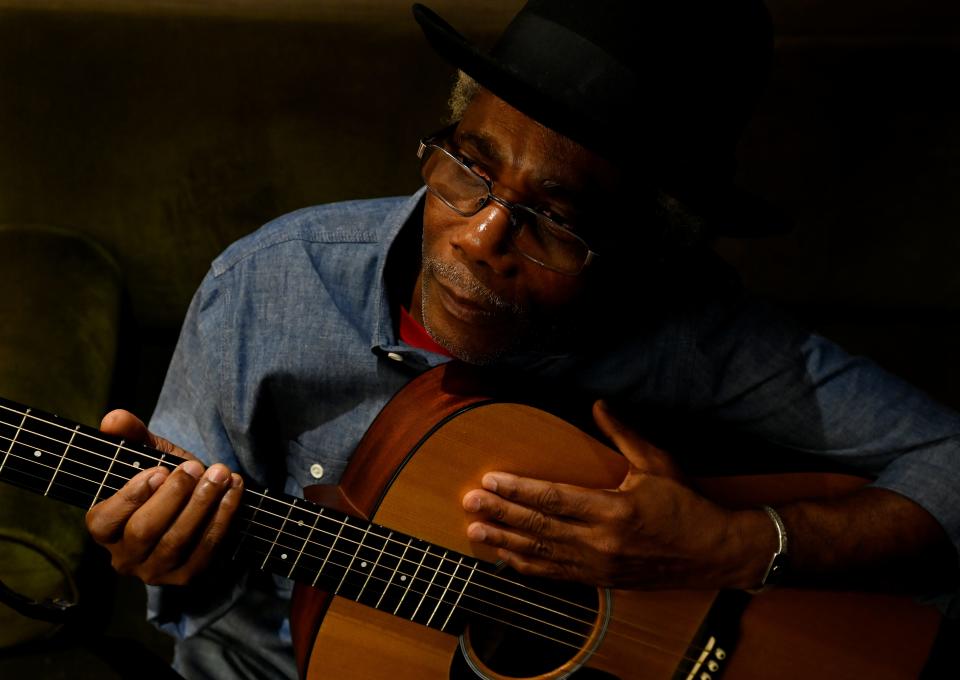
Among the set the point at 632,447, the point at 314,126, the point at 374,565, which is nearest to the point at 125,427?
the point at 374,565

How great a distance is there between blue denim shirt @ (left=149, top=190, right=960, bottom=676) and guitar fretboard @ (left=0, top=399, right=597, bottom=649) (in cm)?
24

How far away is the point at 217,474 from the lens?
1.00m

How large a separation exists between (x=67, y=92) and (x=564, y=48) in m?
0.97

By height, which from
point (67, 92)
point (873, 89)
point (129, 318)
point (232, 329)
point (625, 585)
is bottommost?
point (129, 318)

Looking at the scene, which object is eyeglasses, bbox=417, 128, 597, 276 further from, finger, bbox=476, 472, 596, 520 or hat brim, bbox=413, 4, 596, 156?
finger, bbox=476, 472, 596, 520

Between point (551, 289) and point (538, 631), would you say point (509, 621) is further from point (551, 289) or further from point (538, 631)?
point (551, 289)

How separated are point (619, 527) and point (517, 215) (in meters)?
0.44

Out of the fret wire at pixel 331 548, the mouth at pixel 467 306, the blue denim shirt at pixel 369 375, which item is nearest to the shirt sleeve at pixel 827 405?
the blue denim shirt at pixel 369 375

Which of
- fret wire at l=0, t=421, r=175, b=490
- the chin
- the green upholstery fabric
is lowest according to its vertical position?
the green upholstery fabric

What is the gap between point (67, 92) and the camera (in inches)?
59.9

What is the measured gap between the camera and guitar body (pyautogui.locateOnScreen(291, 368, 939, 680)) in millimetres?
Result: 1146

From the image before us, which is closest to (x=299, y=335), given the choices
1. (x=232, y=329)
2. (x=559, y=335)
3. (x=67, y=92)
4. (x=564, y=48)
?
(x=232, y=329)

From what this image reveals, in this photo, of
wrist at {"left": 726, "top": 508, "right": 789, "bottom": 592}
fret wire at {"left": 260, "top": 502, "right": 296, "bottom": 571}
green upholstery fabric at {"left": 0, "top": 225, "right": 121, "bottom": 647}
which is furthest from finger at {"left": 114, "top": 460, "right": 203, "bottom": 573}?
wrist at {"left": 726, "top": 508, "right": 789, "bottom": 592}

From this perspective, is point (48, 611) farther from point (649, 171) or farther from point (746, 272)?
point (746, 272)
